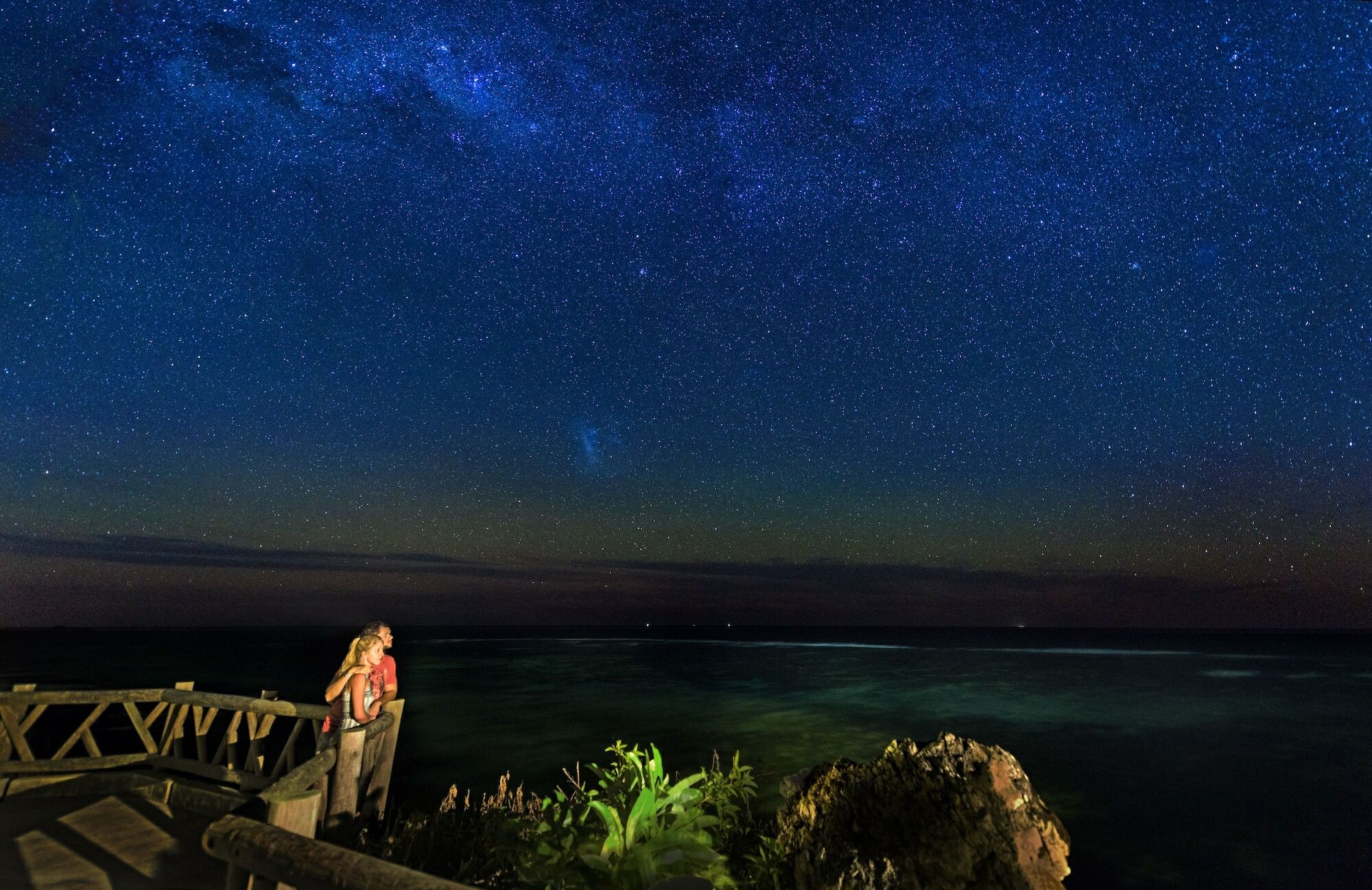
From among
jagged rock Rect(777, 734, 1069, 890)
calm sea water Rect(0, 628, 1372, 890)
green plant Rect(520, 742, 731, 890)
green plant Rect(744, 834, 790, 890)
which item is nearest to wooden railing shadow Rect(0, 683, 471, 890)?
green plant Rect(520, 742, 731, 890)

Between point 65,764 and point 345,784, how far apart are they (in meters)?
5.21

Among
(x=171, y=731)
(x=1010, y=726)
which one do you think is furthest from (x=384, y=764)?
(x=1010, y=726)

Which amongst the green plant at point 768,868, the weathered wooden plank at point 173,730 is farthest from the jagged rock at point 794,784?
the weathered wooden plank at point 173,730

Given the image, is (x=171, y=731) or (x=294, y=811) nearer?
(x=294, y=811)

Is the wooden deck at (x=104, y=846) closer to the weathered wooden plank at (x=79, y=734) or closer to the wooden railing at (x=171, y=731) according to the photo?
the wooden railing at (x=171, y=731)

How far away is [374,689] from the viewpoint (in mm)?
7098

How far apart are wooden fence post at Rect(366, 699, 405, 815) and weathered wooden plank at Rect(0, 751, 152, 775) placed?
12.9 feet

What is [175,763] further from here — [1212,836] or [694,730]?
[694,730]

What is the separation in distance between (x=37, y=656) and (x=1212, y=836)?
365 ft

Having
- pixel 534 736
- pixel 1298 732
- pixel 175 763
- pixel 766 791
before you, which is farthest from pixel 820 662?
pixel 175 763

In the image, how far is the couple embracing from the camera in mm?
6910

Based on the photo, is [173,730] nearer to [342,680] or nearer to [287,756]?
[287,756]

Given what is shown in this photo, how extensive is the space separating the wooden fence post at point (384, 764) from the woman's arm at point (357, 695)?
11.5 inches

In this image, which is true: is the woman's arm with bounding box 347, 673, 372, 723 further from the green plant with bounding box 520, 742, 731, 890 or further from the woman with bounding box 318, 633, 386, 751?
the green plant with bounding box 520, 742, 731, 890
